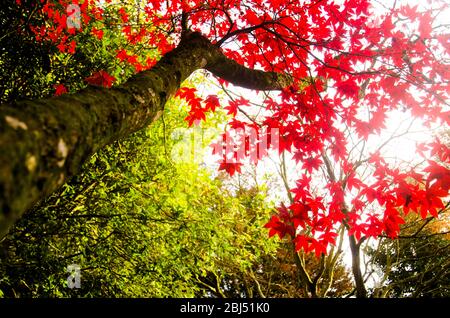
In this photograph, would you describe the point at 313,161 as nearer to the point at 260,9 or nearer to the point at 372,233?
the point at 372,233

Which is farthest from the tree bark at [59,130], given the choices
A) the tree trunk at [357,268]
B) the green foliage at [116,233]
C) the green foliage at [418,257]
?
the green foliage at [418,257]

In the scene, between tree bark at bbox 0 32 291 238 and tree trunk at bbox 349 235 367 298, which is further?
tree trunk at bbox 349 235 367 298

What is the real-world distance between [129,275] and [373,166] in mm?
3802

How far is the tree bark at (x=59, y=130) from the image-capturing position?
686mm

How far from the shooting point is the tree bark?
2.25ft

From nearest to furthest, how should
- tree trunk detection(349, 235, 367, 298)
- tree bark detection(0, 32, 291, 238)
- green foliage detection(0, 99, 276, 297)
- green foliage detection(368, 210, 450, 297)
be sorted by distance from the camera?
tree bark detection(0, 32, 291, 238) < green foliage detection(0, 99, 276, 297) < tree trunk detection(349, 235, 367, 298) < green foliage detection(368, 210, 450, 297)

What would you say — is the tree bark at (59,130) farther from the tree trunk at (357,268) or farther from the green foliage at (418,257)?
→ the green foliage at (418,257)

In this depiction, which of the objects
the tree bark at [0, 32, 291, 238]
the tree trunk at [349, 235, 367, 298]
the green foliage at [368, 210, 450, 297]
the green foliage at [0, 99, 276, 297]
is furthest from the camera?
the green foliage at [368, 210, 450, 297]

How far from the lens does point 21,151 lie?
2.35ft

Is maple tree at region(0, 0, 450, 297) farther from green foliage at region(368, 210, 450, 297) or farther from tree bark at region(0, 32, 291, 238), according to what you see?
Result: green foliage at region(368, 210, 450, 297)

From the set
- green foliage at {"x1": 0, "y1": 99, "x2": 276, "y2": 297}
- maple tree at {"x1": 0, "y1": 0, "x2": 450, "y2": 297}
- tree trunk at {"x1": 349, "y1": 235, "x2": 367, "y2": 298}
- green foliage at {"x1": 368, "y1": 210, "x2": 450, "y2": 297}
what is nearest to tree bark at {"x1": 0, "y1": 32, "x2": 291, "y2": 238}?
maple tree at {"x1": 0, "y1": 0, "x2": 450, "y2": 297}

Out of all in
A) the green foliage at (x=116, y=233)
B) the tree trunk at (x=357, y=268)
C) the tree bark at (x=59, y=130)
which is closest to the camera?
the tree bark at (x=59, y=130)

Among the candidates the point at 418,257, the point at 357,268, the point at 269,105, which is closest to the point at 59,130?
the point at 269,105

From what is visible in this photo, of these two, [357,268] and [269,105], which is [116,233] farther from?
[357,268]
